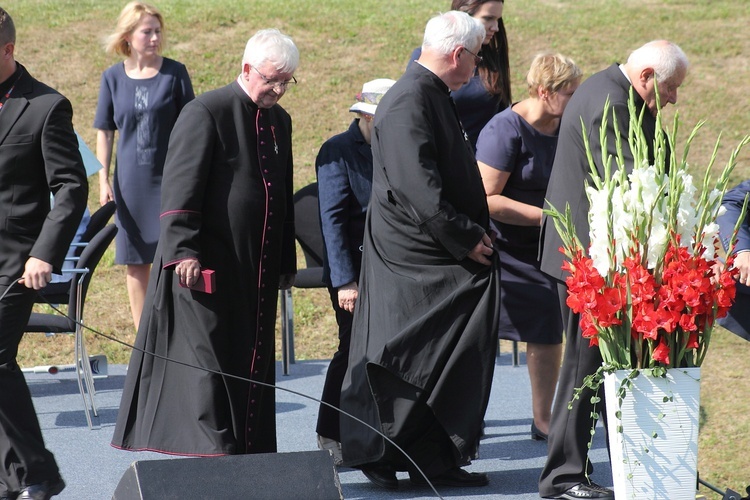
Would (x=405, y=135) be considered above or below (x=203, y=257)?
above

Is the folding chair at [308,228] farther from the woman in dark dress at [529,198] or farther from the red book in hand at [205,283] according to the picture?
the red book in hand at [205,283]

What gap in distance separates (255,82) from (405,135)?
633mm

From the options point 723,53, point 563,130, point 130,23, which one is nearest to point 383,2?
point 723,53

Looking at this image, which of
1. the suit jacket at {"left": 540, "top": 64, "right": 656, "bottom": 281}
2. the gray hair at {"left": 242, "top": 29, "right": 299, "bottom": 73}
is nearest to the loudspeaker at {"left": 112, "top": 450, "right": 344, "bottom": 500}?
the suit jacket at {"left": 540, "top": 64, "right": 656, "bottom": 281}

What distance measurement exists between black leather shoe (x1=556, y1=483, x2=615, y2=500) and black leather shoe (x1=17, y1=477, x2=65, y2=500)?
78.2 inches

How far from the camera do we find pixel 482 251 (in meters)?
4.51

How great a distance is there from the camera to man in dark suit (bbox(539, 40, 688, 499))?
171 inches

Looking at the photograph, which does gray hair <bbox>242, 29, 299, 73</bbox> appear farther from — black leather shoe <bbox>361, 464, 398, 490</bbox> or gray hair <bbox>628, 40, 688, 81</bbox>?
black leather shoe <bbox>361, 464, 398, 490</bbox>

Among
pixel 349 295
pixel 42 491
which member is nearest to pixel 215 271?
pixel 349 295

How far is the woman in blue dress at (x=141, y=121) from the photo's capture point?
7.32 meters

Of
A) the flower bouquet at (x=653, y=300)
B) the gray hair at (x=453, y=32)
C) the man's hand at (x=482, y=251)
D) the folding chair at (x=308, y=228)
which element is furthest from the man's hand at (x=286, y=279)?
the folding chair at (x=308, y=228)

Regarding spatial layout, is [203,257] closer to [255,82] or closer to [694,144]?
[255,82]

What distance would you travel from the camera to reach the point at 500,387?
702 centimetres

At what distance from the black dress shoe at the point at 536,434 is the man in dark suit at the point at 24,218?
237 cm
